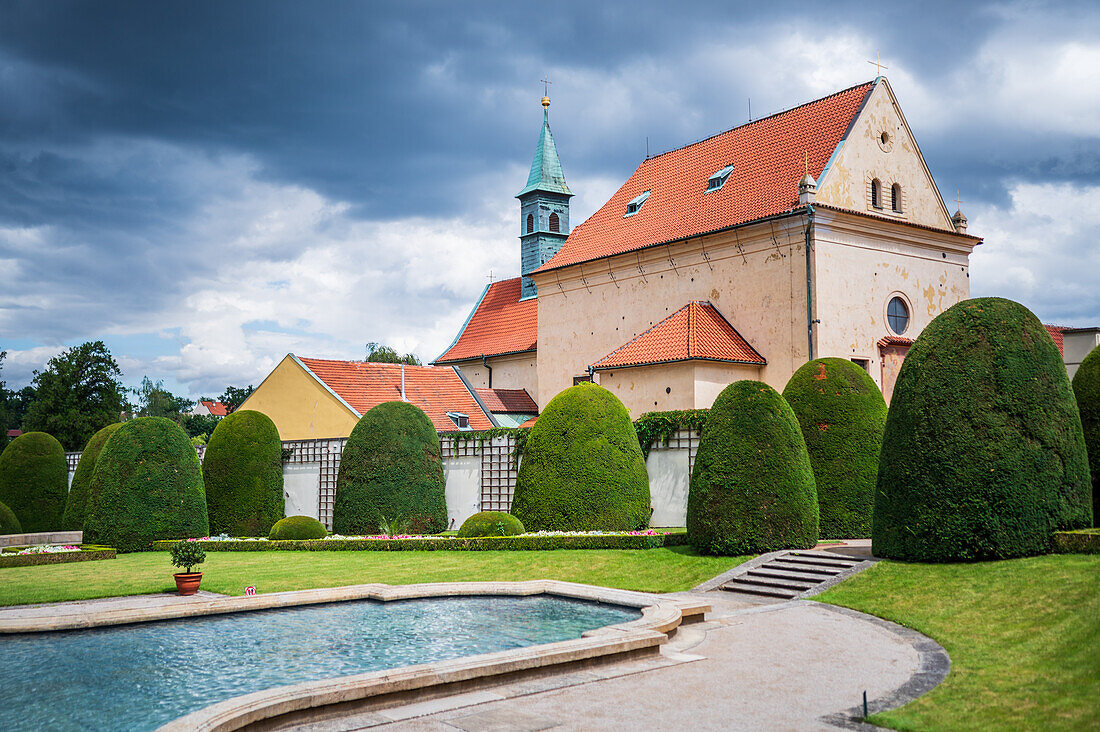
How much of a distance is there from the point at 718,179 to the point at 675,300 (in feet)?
17.0

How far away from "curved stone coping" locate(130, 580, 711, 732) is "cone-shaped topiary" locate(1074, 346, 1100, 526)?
8.21 metres

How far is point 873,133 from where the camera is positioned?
29719 mm

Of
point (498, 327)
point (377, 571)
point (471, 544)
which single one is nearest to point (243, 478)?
point (471, 544)

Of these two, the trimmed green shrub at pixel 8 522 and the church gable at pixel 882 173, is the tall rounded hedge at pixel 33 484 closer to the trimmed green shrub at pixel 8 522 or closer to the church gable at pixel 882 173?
the trimmed green shrub at pixel 8 522

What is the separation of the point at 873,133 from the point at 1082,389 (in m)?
16.3

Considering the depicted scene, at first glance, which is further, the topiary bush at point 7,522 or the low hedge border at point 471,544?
the topiary bush at point 7,522

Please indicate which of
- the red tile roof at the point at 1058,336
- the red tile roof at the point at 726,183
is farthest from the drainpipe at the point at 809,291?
the red tile roof at the point at 1058,336

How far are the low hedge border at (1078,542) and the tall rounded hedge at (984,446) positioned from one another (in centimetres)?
17

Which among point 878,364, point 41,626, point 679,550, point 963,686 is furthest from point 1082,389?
point 41,626

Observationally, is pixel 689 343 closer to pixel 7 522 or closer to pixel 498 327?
pixel 498 327

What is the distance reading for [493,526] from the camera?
21.1m

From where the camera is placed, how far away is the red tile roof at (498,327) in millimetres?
43500

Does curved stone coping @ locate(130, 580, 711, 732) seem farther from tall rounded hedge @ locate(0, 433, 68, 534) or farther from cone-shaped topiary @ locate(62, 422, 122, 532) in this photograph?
tall rounded hedge @ locate(0, 433, 68, 534)

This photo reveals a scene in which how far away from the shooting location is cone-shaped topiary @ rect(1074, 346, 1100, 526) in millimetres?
15484
